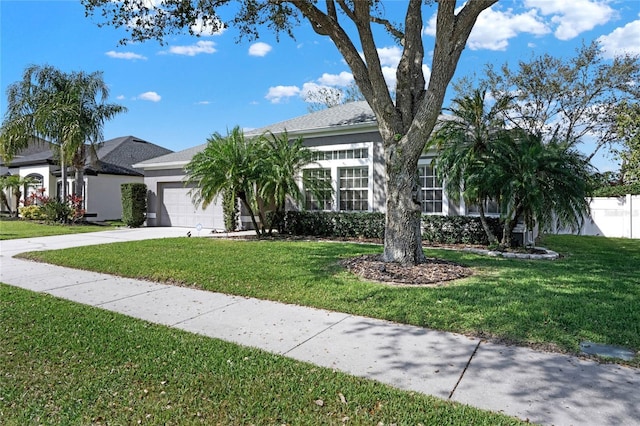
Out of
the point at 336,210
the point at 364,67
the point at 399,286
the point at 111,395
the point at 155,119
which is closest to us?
the point at 111,395

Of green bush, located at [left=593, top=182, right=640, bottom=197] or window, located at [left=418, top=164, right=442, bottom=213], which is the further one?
green bush, located at [left=593, top=182, right=640, bottom=197]

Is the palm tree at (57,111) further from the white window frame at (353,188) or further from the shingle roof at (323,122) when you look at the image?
the white window frame at (353,188)

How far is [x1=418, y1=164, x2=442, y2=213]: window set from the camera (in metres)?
A: 13.1

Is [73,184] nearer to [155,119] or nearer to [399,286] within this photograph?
[155,119]

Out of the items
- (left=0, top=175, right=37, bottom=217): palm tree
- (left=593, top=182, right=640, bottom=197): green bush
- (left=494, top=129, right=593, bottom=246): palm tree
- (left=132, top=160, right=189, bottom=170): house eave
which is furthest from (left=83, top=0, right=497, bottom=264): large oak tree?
(left=0, top=175, right=37, bottom=217): palm tree

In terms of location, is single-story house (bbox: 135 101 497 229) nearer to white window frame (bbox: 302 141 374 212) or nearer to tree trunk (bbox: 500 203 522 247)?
white window frame (bbox: 302 141 374 212)

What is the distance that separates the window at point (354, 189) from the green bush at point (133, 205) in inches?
400

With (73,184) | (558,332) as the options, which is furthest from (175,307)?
(73,184)

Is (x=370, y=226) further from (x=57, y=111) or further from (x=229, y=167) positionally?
(x=57, y=111)

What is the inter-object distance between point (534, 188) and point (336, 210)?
22.9ft

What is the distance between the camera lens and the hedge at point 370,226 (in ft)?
39.2

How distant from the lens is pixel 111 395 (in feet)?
10.3

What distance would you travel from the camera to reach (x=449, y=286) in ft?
21.4

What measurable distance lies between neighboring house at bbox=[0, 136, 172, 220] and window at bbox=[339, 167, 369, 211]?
12.7 m
